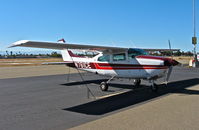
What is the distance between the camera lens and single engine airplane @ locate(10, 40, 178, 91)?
7.92m

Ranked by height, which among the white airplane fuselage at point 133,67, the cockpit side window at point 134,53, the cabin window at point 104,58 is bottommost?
the white airplane fuselage at point 133,67

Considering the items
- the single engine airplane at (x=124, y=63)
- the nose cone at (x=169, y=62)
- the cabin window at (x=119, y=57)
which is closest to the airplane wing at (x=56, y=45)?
the single engine airplane at (x=124, y=63)

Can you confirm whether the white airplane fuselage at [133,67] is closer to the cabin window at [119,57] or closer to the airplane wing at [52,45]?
the cabin window at [119,57]

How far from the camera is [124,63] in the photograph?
358 inches

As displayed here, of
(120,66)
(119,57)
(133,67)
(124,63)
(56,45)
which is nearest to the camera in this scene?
Result: (56,45)

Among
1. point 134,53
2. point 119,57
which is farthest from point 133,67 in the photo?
point 119,57

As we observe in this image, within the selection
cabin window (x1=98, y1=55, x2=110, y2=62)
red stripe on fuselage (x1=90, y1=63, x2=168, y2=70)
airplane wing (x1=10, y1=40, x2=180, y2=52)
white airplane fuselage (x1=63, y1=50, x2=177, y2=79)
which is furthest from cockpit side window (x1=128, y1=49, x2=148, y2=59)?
cabin window (x1=98, y1=55, x2=110, y2=62)

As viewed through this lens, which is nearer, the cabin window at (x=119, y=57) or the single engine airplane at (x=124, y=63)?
the single engine airplane at (x=124, y=63)

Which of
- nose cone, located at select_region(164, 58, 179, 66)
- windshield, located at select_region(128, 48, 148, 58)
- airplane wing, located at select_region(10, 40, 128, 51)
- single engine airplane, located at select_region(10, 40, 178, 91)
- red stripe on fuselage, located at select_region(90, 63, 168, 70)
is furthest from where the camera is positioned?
windshield, located at select_region(128, 48, 148, 58)

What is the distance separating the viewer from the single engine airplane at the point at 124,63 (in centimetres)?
792

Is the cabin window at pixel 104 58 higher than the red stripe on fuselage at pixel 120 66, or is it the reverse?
the cabin window at pixel 104 58

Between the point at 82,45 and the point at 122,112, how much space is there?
3838mm

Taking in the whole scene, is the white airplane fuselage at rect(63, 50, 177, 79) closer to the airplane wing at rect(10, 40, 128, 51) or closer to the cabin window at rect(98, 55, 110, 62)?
the cabin window at rect(98, 55, 110, 62)

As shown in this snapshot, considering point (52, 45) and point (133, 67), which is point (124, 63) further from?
point (52, 45)
